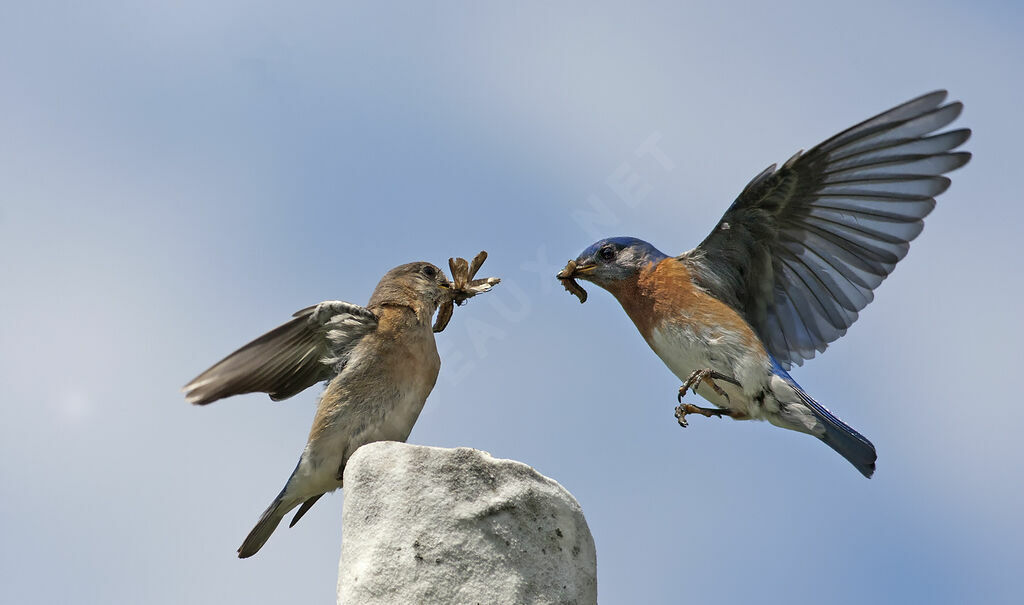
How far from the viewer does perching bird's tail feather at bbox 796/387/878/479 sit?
24.0 feet

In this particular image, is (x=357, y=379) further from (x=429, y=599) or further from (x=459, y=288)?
(x=429, y=599)

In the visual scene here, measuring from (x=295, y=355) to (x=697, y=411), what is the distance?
314cm

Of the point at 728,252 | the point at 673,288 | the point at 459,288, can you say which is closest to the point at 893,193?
the point at 728,252

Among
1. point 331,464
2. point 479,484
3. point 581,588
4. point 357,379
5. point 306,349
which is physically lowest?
point 581,588

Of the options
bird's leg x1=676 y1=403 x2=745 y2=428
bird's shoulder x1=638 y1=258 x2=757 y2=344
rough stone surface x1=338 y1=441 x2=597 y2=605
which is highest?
bird's shoulder x1=638 y1=258 x2=757 y2=344

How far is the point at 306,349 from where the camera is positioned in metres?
7.53

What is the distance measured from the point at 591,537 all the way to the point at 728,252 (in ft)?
11.8

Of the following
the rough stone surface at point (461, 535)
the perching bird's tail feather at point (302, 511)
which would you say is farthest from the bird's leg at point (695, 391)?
the perching bird's tail feather at point (302, 511)

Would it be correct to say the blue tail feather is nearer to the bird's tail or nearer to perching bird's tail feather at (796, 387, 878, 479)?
perching bird's tail feather at (796, 387, 878, 479)

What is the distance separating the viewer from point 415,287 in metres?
7.60

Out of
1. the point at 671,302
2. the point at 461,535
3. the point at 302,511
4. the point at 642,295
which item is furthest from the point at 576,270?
the point at 461,535

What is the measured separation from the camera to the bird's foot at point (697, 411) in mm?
7773

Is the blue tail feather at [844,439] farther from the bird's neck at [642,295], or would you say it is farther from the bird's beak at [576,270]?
the bird's beak at [576,270]

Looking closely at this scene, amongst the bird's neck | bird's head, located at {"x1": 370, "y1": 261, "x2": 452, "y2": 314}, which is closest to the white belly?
the bird's neck
